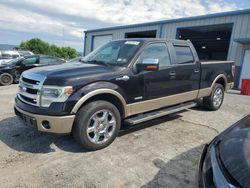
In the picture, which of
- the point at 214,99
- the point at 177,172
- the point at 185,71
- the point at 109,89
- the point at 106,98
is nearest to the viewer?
the point at 177,172

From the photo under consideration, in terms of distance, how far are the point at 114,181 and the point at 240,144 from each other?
169 cm

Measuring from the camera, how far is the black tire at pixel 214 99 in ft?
21.0

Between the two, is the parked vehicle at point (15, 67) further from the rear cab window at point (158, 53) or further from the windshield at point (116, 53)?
the rear cab window at point (158, 53)

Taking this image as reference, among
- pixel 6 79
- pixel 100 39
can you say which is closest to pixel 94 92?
pixel 6 79

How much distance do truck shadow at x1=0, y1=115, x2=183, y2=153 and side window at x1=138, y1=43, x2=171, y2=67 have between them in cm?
149

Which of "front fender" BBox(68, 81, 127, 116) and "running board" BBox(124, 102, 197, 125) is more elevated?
"front fender" BBox(68, 81, 127, 116)

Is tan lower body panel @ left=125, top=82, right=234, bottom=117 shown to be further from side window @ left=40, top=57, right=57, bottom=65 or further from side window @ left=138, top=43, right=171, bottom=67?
side window @ left=40, top=57, right=57, bottom=65

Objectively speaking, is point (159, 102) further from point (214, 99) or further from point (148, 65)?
point (214, 99)

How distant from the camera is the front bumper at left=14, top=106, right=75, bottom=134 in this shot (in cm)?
337

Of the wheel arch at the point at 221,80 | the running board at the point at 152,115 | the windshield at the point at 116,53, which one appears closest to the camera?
the running board at the point at 152,115

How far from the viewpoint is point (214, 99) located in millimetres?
6516

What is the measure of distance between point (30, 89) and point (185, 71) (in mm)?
3359

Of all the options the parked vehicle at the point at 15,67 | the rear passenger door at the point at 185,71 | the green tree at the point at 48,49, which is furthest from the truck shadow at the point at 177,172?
the green tree at the point at 48,49

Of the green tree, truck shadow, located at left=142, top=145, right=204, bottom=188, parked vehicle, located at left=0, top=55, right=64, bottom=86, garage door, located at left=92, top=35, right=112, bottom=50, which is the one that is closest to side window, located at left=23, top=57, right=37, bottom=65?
parked vehicle, located at left=0, top=55, right=64, bottom=86
